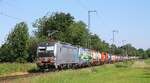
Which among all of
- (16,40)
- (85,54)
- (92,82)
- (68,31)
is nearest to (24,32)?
(16,40)

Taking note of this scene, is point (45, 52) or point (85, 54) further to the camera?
point (85, 54)

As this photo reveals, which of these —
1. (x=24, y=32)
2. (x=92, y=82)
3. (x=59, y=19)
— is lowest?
(x=92, y=82)

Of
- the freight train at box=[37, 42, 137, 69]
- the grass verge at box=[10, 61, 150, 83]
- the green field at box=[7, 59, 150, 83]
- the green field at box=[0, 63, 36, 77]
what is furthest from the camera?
the green field at box=[0, 63, 36, 77]

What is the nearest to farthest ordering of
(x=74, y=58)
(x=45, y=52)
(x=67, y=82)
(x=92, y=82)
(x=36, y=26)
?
(x=67, y=82), (x=92, y=82), (x=45, y=52), (x=74, y=58), (x=36, y=26)

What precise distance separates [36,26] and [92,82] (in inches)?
A: 4066

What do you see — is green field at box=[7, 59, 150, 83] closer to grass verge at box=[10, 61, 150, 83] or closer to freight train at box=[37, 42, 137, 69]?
grass verge at box=[10, 61, 150, 83]

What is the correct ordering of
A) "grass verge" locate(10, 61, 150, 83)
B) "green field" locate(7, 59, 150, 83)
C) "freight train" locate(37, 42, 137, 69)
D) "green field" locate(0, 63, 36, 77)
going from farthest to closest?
"green field" locate(0, 63, 36, 77) → "freight train" locate(37, 42, 137, 69) → "green field" locate(7, 59, 150, 83) → "grass verge" locate(10, 61, 150, 83)

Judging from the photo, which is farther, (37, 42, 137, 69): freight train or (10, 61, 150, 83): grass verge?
(37, 42, 137, 69): freight train

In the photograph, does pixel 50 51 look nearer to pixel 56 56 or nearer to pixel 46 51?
pixel 46 51

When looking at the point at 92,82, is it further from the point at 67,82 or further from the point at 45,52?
the point at 45,52

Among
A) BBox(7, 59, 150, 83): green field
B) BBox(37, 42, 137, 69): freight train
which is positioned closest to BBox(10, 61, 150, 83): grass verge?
BBox(7, 59, 150, 83): green field

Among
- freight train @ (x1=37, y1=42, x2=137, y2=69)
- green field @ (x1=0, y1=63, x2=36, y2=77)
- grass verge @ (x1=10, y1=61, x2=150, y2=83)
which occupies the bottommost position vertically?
grass verge @ (x1=10, y1=61, x2=150, y2=83)

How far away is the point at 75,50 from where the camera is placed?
6406 centimetres

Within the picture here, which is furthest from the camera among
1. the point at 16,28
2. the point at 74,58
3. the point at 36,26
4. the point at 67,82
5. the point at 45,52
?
the point at 36,26
